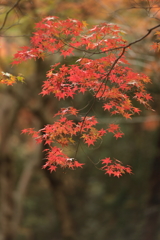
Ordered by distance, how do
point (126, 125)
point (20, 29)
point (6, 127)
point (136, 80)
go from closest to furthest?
point (136, 80)
point (20, 29)
point (6, 127)
point (126, 125)

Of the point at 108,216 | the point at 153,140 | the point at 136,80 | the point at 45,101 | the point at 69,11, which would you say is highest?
the point at 69,11

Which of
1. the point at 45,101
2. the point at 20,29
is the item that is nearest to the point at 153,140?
the point at 45,101

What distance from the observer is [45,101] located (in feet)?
23.4

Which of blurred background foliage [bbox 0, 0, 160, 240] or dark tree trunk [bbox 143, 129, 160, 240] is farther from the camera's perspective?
blurred background foliage [bbox 0, 0, 160, 240]

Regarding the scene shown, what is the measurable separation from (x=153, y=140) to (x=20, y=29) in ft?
17.2

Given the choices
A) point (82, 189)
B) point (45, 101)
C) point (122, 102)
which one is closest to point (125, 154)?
point (82, 189)

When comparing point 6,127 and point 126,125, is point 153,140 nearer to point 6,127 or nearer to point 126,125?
point 126,125

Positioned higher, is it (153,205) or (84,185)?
(84,185)

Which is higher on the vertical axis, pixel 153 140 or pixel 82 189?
pixel 153 140

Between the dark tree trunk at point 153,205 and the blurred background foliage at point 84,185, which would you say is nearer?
the dark tree trunk at point 153,205

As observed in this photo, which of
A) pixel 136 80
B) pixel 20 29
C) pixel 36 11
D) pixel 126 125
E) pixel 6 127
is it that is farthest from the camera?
pixel 126 125

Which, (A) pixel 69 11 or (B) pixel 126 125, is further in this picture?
(B) pixel 126 125

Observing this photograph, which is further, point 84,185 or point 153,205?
point 84,185

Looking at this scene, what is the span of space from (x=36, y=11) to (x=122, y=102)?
315 centimetres
